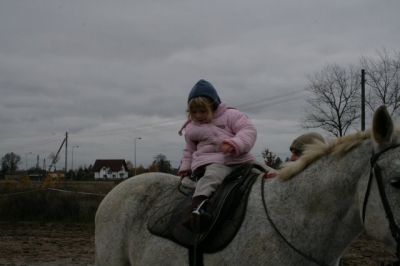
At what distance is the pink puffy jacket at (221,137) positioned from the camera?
3.45 m

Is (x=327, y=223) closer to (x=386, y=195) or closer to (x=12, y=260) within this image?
(x=386, y=195)

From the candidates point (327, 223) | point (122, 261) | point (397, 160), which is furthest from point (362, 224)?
point (122, 261)

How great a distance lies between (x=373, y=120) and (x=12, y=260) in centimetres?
956

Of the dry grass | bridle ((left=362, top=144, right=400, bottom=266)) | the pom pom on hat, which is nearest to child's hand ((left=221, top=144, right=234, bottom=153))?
bridle ((left=362, top=144, right=400, bottom=266))

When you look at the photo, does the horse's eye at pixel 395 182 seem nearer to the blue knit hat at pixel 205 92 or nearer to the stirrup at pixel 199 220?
the stirrup at pixel 199 220

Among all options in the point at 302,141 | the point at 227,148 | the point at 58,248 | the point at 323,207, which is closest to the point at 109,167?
the point at 58,248

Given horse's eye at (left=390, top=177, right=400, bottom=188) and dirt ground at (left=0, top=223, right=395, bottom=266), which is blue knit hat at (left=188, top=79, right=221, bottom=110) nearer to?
horse's eye at (left=390, top=177, right=400, bottom=188)

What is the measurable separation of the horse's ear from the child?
1025mm

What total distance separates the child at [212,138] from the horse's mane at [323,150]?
16.9 inches

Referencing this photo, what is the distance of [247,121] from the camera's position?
12.0ft

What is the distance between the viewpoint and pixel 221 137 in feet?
11.8

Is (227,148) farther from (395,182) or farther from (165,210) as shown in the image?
(395,182)

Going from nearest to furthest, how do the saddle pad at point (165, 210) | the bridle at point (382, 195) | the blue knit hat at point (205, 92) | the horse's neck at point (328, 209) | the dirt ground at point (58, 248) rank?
the bridle at point (382, 195) < the horse's neck at point (328, 209) < the saddle pad at point (165, 210) < the blue knit hat at point (205, 92) < the dirt ground at point (58, 248)

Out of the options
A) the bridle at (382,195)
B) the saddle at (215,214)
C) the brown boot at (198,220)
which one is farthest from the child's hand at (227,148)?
the bridle at (382,195)
